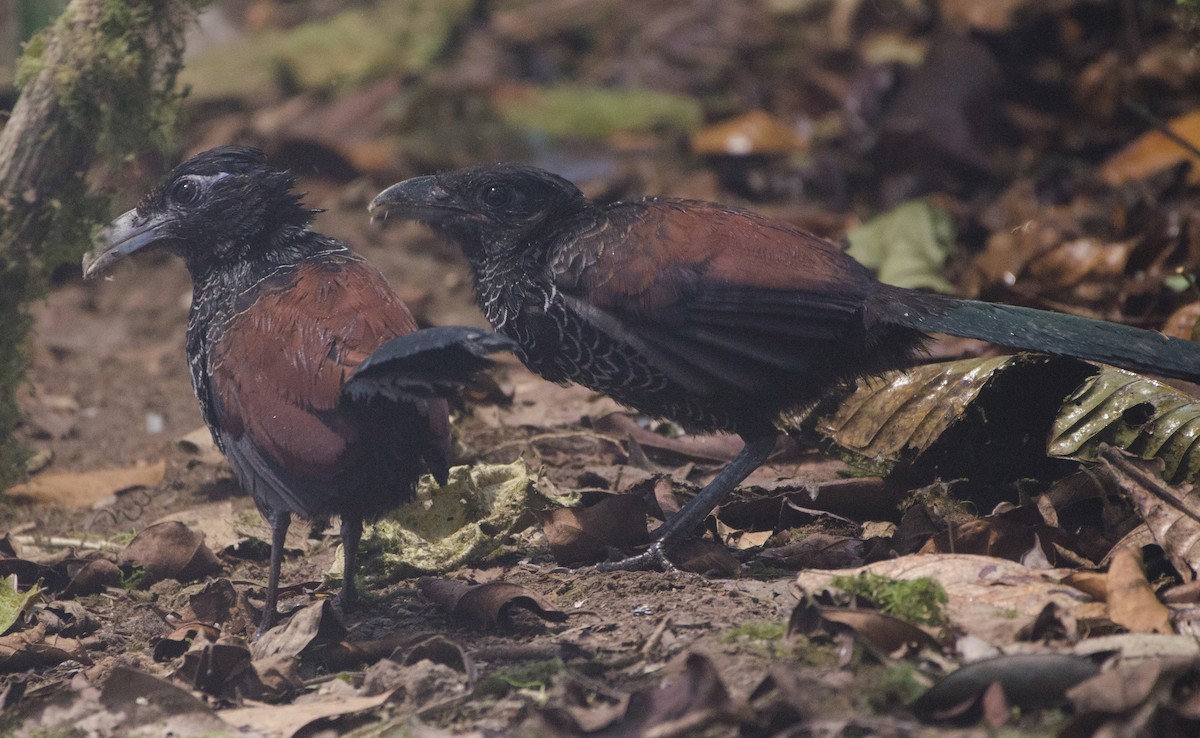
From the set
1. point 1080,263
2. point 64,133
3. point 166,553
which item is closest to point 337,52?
point 64,133

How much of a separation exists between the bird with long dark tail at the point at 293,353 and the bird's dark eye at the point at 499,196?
50cm

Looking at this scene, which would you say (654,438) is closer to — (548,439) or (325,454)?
(548,439)

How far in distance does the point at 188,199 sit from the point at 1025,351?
114 inches

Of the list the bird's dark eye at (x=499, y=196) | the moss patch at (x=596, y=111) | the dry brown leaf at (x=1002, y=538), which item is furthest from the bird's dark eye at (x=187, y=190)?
the moss patch at (x=596, y=111)

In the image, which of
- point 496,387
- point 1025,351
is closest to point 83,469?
point 496,387

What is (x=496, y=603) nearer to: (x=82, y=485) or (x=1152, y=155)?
(x=82, y=485)

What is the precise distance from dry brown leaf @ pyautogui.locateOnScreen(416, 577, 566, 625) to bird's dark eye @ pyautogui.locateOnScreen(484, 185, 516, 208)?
1433 millimetres

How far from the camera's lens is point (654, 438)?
17.1 ft

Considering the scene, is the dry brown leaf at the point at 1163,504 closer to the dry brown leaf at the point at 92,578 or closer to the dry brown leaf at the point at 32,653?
the dry brown leaf at the point at 32,653

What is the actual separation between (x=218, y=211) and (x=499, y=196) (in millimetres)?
974

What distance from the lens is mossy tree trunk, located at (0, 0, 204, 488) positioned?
453 centimetres

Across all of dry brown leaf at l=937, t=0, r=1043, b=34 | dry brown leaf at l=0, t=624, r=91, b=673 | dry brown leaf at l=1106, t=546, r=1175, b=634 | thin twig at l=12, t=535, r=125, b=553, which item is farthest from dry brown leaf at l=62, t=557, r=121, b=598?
dry brown leaf at l=937, t=0, r=1043, b=34

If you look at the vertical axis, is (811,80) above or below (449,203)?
below

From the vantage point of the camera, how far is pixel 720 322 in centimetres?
386
